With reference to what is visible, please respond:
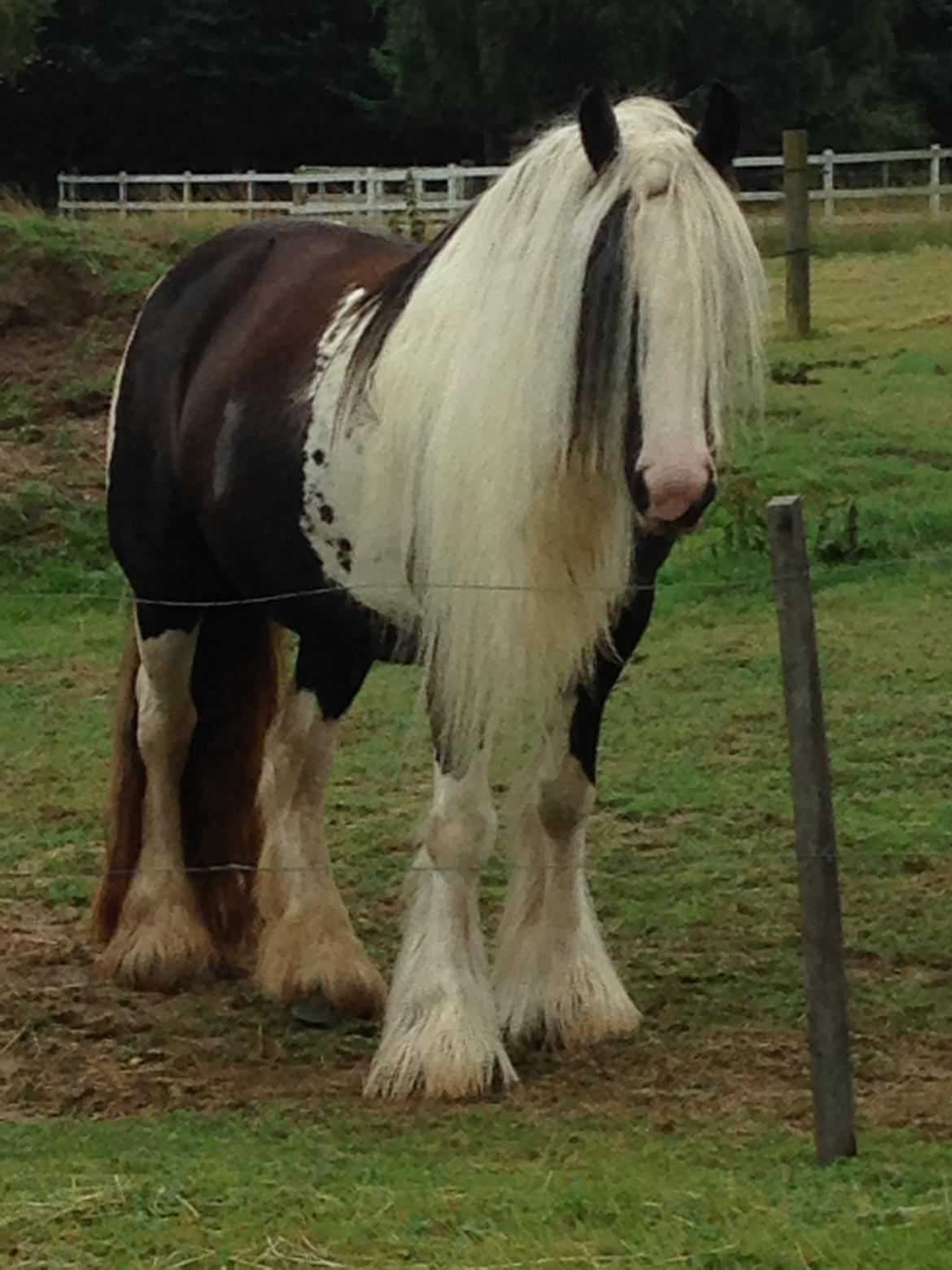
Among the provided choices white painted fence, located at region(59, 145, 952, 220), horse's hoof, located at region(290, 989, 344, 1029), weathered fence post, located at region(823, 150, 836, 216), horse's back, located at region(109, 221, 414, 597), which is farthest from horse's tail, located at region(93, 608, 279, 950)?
weathered fence post, located at region(823, 150, 836, 216)

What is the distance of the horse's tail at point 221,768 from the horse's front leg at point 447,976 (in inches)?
44.4

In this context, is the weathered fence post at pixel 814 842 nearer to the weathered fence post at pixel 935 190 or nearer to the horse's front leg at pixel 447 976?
the horse's front leg at pixel 447 976

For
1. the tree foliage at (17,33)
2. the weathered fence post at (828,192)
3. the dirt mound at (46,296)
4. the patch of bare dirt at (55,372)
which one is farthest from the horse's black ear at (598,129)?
the tree foliage at (17,33)

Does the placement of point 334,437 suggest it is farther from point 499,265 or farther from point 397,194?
point 397,194

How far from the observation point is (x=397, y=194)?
3011 cm

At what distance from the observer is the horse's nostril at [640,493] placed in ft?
12.0

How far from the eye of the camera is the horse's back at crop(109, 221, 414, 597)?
15.8 feet

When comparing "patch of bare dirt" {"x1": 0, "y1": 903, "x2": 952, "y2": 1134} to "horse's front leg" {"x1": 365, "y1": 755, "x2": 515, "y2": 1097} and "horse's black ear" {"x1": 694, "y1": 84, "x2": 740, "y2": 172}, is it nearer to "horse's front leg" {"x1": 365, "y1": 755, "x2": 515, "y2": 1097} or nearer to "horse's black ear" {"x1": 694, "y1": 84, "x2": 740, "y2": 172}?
"horse's front leg" {"x1": 365, "y1": 755, "x2": 515, "y2": 1097}

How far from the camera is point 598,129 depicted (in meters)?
3.82

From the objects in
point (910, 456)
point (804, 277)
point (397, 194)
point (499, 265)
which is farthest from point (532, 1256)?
point (397, 194)

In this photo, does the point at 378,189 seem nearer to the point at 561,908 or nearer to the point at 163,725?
the point at 163,725

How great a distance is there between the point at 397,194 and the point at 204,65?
11.6 metres

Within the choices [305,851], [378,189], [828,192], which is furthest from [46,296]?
[828,192]

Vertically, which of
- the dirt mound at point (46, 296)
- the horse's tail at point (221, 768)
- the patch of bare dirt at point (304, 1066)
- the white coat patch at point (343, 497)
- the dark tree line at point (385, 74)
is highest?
the dark tree line at point (385, 74)
